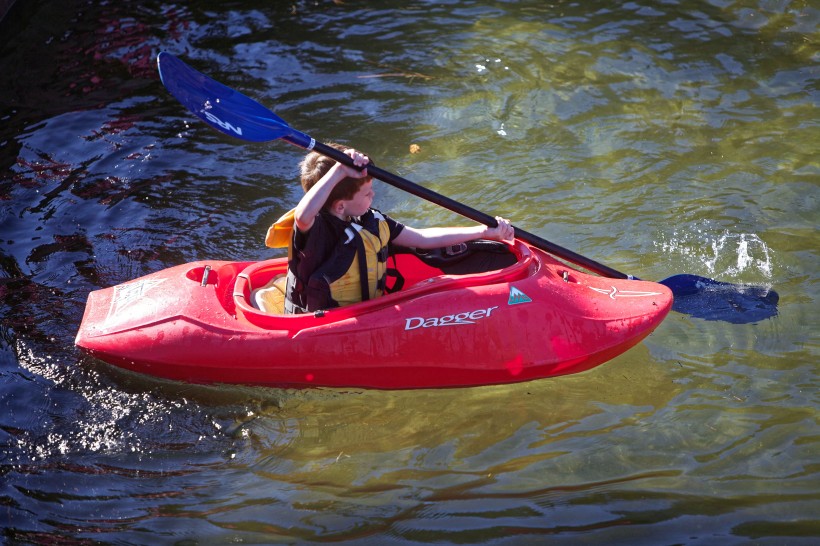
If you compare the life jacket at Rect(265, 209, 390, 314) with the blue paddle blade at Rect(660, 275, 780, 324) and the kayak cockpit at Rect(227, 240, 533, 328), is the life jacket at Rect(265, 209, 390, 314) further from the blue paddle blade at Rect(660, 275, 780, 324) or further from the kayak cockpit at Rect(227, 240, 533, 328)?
the blue paddle blade at Rect(660, 275, 780, 324)

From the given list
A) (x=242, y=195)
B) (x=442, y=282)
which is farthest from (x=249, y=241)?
(x=442, y=282)

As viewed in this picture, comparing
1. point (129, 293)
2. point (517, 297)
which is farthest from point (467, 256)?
point (129, 293)

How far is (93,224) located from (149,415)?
187 cm

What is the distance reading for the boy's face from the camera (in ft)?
12.5

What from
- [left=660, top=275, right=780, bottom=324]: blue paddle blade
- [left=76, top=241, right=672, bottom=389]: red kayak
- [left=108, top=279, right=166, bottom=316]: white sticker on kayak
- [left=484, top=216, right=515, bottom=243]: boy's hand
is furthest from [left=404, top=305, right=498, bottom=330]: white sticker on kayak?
[left=108, top=279, right=166, bottom=316]: white sticker on kayak

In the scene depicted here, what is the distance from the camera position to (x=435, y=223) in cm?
524

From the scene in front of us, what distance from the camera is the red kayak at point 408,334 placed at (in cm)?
377

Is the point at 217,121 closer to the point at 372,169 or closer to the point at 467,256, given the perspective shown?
the point at 372,169

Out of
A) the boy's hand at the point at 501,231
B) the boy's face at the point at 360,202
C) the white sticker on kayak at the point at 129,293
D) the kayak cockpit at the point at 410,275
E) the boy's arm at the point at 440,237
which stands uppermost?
the boy's face at the point at 360,202

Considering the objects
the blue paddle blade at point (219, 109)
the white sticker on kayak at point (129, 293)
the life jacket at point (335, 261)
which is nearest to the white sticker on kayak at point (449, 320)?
the life jacket at point (335, 261)

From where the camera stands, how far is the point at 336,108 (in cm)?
636

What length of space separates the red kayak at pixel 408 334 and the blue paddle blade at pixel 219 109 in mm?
771

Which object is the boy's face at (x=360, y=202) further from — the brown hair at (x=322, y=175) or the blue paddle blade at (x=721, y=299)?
the blue paddle blade at (x=721, y=299)

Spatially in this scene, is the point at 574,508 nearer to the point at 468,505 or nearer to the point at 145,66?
the point at 468,505
